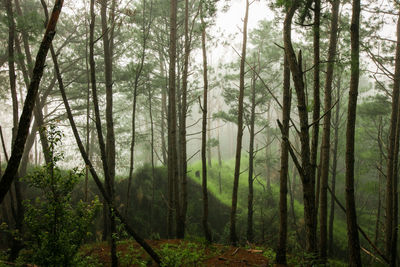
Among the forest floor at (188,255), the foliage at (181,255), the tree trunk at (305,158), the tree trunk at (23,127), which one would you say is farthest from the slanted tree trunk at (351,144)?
the tree trunk at (23,127)

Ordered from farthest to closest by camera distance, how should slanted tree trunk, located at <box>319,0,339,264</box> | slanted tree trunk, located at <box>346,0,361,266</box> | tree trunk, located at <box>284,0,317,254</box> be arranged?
slanted tree trunk, located at <box>319,0,339,264</box> → slanted tree trunk, located at <box>346,0,361,266</box> → tree trunk, located at <box>284,0,317,254</box>

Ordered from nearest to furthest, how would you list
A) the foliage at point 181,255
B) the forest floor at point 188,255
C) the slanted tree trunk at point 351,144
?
the slanted tree trunk at point 351,144 → the foliage at point 181,255 → the forest floor at point 188,255

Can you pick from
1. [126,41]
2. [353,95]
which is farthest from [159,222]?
[353,95]

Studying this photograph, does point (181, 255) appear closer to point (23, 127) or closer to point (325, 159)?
point (23, 127)

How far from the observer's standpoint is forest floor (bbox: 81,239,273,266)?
17.4 ft

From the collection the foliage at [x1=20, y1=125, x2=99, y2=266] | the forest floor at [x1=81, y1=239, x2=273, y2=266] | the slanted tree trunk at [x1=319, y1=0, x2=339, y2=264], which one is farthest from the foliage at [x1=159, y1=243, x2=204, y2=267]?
the slanted tree trunk at [x1=319, y1=0, x2=339, y2=264]

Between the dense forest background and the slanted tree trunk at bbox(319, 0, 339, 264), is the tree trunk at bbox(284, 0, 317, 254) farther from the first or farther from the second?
the slanted tree trunk at bbox(319, 0, 339, 264)

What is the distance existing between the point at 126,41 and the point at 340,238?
15.7 metres

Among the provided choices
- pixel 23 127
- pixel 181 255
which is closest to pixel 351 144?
pixel 181 255

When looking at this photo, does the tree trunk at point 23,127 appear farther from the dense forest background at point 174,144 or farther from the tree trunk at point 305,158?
the tree trunk at point 305,158

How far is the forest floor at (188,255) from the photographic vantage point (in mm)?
5309

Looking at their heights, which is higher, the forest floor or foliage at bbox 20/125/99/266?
foliage at bbox 20/125/99/266

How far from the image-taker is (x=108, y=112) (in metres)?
6.24

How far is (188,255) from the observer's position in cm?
555
